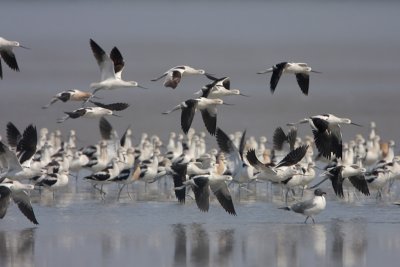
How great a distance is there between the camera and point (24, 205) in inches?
640

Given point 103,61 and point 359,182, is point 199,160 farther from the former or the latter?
point 103,61

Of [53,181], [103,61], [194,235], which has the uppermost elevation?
[103,61]

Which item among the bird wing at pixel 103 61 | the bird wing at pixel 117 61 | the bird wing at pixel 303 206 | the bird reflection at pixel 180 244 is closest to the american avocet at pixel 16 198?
the bird reflection at pixel 180 244

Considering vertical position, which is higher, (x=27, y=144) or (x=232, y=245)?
(x=27, y=144)

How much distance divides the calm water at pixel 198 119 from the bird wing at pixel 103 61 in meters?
1.94

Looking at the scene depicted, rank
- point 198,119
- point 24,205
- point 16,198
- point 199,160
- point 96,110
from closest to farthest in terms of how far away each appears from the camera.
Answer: point 24,205 < point 16,198 < point 96,110 < point 199,160 < point 198,119

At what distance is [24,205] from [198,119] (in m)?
18.0

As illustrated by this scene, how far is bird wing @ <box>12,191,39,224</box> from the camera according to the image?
16.1 metres

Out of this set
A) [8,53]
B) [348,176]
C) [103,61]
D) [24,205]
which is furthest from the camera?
[348,176]

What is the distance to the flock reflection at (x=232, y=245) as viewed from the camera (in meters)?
13.6

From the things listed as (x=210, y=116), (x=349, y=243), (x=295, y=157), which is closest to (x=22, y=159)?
(x=210, y=116)

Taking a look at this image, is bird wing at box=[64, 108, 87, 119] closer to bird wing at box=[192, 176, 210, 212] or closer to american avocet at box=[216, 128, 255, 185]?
bird wing at box=[192, 176, 210, 212]

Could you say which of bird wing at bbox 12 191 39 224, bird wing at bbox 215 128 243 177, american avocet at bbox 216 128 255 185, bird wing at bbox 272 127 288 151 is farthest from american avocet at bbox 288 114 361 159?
bird wing at bbox 272 127 288 151

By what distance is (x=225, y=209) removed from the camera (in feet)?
55.6
